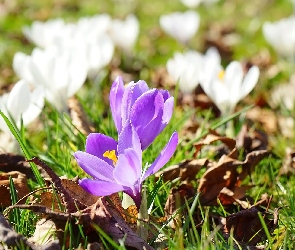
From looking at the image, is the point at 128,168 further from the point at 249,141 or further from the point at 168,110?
the point at 249,141

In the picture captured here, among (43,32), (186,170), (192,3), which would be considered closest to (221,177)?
(186,170)

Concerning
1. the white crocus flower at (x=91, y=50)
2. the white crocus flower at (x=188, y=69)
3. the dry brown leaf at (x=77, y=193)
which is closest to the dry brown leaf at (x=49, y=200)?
the dry brown leaf at (x=77, y=193)

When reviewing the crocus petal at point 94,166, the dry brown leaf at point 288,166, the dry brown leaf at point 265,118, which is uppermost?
the crocus petal at point 94,166

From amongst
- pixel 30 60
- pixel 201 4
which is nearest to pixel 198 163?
pixel 30 60

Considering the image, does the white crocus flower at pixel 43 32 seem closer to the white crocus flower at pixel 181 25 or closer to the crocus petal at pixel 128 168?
the white crocus flower at pixel 181 25

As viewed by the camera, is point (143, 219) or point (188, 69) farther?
point (188, 69)

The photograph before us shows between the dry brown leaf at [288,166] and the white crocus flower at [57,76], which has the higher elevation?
the white crocus flower at [57,76]

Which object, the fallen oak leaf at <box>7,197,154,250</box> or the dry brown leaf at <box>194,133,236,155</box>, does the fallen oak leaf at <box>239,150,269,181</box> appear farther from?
the fallen oak leaf at <box>7,197,154,250</box>
